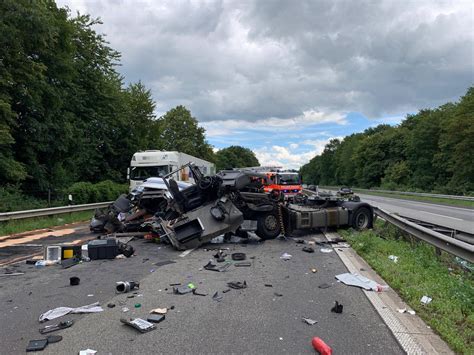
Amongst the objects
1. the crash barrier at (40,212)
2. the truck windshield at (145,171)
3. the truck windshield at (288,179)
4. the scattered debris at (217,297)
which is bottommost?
the scattered debris at (217,297)

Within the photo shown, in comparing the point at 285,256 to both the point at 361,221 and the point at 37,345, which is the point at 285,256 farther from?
the point at 37,345

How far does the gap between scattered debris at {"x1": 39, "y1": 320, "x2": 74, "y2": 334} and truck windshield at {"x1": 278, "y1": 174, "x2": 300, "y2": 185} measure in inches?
881

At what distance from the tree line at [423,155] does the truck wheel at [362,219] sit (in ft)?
102

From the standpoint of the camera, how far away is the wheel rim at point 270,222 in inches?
427

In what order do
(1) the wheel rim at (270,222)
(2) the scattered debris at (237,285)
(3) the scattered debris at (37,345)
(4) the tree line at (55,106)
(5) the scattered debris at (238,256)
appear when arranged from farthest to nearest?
(4) the tree line at (55,106) → (1) the wheel rim at (270,222) → (5) the scattered debris at (238,256) → (2) the scattered debris at (237,285) → (3) the scattered debris at (37,345)

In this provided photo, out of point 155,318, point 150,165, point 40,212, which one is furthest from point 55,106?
point 155,318

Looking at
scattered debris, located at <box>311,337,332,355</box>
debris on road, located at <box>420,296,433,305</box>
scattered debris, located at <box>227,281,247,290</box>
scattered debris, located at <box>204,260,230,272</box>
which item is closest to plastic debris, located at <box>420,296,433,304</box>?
debris on road, located at <box>420,296,433,305</box>

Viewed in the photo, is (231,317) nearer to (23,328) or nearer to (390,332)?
(390,332)

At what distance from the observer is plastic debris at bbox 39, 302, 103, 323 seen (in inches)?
183

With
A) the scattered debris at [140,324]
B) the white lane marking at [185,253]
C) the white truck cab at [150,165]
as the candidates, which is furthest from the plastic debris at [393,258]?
the white truck cab at [150,165]

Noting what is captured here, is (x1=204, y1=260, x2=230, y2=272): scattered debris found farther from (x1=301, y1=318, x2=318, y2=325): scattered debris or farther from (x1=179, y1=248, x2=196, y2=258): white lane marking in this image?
(x1=301, y1=318, x2=318, y2=325): scattered debris

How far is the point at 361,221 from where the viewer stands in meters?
12.5

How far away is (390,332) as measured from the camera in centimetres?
412

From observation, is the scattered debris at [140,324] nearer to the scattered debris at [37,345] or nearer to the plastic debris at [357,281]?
the scattered debris at [37,345]
